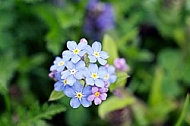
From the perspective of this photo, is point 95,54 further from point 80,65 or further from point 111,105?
point 111,105

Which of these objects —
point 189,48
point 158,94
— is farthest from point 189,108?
point 189,48

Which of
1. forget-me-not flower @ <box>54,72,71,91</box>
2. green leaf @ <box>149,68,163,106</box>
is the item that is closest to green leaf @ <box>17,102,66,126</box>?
forget-me-not flower @ <box>54,72,71,91</box>

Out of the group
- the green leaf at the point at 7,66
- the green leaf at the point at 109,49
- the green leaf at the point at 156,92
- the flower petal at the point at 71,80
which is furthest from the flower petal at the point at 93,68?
the green leaf at the point at 156,92

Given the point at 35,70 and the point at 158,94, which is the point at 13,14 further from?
the point at 158,94

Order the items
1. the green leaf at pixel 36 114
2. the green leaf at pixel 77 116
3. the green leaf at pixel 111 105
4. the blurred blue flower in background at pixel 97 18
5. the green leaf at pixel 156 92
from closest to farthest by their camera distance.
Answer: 1. the green leaf at pixel 36 114
2. the green leaf at pixel 111 105
3. the green leaf at pixel 77 116
4. the green leaf at pixel 156 92
5. the blurred blue flower in background at pixel 97 18

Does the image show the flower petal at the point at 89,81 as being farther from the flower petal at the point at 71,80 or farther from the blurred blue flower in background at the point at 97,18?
the blurred blue flower in background at the point at 97,18

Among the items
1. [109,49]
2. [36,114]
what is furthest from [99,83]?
[109,49]
